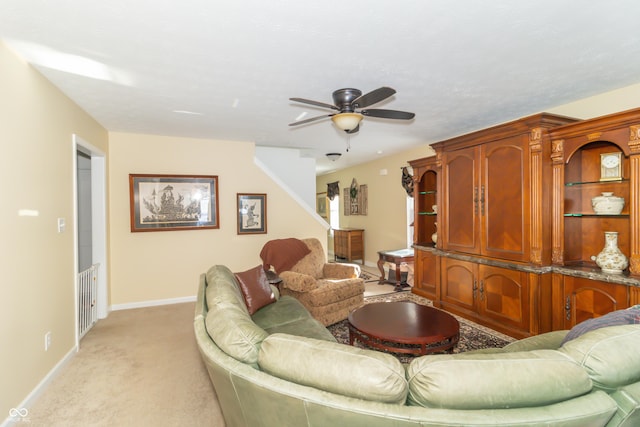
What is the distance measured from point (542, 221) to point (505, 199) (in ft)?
1.44

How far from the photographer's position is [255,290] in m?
2.91

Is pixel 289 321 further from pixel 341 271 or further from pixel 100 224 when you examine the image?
pixel 100 224

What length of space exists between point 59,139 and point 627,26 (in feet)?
14.4

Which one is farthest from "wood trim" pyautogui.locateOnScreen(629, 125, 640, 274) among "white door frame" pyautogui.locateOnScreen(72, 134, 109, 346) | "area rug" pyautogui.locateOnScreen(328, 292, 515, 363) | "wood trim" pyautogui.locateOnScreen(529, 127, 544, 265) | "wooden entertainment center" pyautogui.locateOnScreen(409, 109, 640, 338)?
"white door frame" pyautogui.locateOnScreen(72, 134, 109, 346)

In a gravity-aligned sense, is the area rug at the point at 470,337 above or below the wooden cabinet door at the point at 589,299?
below

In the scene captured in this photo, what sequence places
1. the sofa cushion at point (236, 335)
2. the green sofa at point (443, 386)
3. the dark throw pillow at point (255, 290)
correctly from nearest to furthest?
the green sofa at point (443, 386) < the sofa cushion at point (236, 335) < the dark throw pillow at point (255, 290)

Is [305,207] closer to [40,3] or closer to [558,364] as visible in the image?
[40,3]

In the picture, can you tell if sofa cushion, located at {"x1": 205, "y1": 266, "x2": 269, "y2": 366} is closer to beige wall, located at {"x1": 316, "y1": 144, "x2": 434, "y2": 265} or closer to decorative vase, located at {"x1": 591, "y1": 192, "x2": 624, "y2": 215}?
decorative vase, located at {"x1": 591, "y1": 192, "x2": 624, "y2": 215}

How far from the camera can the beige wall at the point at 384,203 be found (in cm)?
632

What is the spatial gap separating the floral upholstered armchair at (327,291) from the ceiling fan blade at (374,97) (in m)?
1.93

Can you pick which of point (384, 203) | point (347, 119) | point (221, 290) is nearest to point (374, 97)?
point (347, 119)

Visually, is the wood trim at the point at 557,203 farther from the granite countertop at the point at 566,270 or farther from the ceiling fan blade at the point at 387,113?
the ceiling fan blade at the point at 387,113

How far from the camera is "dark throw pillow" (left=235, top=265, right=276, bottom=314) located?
2.83m

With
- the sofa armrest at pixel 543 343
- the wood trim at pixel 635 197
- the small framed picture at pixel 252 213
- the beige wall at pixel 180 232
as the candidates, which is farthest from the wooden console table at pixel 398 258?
the sofa armrest at pixel 543 343
